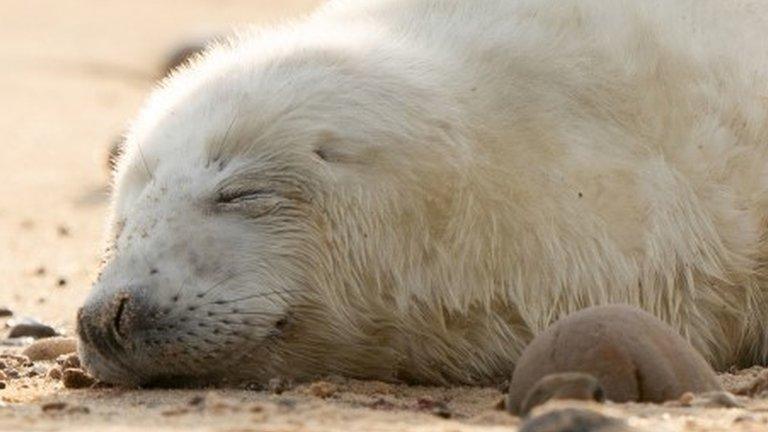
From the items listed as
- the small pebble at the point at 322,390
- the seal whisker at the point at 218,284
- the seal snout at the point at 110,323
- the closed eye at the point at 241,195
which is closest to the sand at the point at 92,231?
the small pebble at the point at 322,390

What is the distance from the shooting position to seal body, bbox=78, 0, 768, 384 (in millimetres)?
4625

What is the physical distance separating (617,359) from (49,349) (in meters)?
1.97

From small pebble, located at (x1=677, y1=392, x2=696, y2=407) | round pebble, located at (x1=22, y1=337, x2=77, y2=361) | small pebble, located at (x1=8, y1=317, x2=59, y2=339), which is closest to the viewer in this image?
small pebble, located at (x1=677, y1=392, x2=696, y2=407)

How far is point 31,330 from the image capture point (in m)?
6.06

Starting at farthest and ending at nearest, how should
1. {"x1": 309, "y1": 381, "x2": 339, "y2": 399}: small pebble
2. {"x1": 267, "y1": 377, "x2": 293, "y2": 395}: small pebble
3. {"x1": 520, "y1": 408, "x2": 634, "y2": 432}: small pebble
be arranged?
{"x1": 267, "y1": 377, "x2": 293, "y2": 395}: small pebble → {"x1": 309, "y1": 381, "x2": 339, "y2": 399}: small pebble → {"x1": 520, "y1": 408, "x2": 634, "y2": 432}: small pebble

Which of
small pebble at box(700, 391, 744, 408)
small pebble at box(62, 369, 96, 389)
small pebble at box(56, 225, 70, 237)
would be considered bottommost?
small pebble at box(700, 391, 744, 408)

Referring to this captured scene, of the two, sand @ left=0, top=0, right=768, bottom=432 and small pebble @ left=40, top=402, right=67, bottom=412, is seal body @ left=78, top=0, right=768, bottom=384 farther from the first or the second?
small pebble @ left=40, top=402, right=67, bottom=412

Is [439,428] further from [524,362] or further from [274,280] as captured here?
[274,280]

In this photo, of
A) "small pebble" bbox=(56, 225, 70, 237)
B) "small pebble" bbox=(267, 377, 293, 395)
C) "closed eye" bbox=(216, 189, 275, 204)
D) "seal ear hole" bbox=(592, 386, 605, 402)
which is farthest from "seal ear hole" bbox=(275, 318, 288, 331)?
"small pebble" bbox=(56, 225, 70, 237)

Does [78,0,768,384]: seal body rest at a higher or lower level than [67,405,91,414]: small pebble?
higher

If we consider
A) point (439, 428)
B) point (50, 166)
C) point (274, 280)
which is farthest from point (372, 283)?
point (50, 166)

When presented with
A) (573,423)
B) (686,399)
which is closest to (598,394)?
(686,399)

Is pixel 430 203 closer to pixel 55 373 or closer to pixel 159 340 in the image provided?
pixel 159 340

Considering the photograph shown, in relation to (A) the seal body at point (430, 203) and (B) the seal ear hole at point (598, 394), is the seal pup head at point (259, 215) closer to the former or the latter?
(A) the seal body at point (430, 203)
